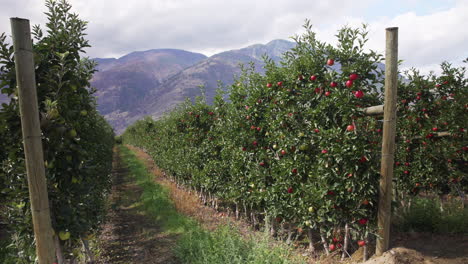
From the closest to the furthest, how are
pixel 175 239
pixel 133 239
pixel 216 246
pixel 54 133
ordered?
A: pixel 54 133, pixel 216 246, pixel 175 239, pixel 133 239

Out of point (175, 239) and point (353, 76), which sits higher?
point (353, 76)

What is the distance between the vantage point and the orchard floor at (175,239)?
11.8ft

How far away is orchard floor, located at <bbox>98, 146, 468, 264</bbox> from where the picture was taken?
11.8 feet

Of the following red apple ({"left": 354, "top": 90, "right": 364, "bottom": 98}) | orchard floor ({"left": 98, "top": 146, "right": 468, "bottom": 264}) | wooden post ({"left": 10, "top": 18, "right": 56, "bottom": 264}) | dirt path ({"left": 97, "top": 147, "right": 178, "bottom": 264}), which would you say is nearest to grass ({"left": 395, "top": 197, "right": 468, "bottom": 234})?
orchard floor ({"left": 98, "top": 146, "right": 468, "bottom": 264})

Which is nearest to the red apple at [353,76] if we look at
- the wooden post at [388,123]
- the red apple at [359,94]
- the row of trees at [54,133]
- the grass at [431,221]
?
the red apple at [359,94]

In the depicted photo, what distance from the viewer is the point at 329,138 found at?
12.4 ft

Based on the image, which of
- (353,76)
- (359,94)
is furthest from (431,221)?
(353,76)

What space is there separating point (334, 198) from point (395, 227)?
2.17 meters

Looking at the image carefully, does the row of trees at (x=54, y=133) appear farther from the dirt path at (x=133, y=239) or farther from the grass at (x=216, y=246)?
the dirt path at (x=133, y=239)

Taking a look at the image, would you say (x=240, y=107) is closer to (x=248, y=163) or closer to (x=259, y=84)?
(x=259, y=84)

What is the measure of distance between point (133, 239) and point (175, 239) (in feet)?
3.57

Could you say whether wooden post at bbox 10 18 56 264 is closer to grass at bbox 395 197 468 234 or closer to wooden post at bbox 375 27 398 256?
wooden post at bbox 375 27 398 256

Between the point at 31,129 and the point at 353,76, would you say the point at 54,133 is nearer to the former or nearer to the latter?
the point at 31,129

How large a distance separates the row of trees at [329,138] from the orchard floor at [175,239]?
1.54ft
